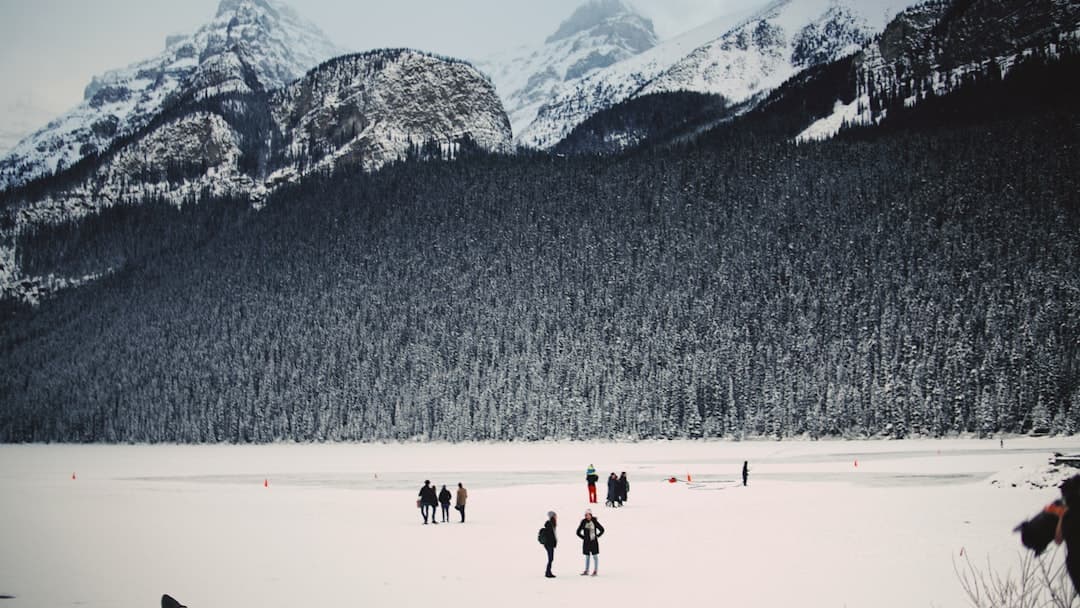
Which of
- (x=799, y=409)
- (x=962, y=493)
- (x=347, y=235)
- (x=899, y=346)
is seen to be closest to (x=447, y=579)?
(x=962, y=493)

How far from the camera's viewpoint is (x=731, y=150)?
18650 centimetres

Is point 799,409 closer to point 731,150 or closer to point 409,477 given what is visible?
point 409,477

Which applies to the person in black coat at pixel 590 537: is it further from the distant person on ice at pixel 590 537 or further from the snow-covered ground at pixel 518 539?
the snow-covered ground at pixel 518 539

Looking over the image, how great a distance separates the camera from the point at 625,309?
127m

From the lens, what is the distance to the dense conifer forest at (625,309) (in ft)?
332

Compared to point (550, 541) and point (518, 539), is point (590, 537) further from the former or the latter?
point (518, 539)

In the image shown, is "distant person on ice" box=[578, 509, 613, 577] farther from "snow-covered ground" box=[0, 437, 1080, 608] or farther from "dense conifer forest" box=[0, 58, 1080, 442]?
"dense conifer forest" box=[0, 58, 1080, 442]

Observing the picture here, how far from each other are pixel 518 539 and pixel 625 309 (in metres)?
101

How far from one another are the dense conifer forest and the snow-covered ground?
47671 mm

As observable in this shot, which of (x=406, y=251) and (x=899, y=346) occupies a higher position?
(x=406, y=251)

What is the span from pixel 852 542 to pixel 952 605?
772cm

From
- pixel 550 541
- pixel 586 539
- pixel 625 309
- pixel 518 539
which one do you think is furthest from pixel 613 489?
pixel 625 309

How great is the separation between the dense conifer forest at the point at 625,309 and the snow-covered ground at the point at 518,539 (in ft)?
156

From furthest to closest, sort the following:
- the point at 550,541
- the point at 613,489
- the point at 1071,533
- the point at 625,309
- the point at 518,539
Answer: the point at 625,309
the point at 613,489
the point at 518,539
the point at 550,541
the point at 1071,533
